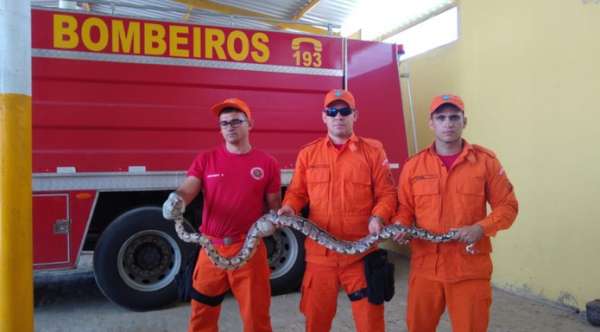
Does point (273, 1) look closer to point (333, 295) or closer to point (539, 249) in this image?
point (539, 249)

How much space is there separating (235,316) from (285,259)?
890 millimetres

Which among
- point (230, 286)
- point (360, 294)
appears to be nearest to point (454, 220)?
point (360, 294)

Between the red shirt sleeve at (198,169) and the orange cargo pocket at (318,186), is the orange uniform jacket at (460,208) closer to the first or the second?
the orange cargo pocket at (318,186)

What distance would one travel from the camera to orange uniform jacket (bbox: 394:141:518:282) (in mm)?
2543

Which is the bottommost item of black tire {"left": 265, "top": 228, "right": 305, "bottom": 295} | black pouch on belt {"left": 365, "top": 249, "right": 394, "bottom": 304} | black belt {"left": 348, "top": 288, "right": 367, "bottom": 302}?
black tire {"left": 265, "top": 228, "right": 305, "bottom": 295}

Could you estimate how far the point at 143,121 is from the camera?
14.1 ft

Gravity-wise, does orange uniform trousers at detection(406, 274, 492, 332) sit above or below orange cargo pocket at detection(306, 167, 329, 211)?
below

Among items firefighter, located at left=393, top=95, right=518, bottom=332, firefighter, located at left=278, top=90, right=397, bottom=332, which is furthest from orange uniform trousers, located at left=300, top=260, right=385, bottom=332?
firefighter, located at left=393, top=95, right=518, bottom=332

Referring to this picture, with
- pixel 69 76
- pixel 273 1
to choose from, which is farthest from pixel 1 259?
pixel 273 1

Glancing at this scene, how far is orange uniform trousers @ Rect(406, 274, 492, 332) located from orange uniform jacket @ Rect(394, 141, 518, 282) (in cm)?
5

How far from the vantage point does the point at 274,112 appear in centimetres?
476

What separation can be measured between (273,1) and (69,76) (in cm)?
486

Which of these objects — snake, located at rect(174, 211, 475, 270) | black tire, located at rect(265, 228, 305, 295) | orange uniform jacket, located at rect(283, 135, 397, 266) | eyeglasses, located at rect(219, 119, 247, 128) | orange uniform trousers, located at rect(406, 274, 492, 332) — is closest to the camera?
orange uniform trousers, located at rect(406, 274, 492, 332)

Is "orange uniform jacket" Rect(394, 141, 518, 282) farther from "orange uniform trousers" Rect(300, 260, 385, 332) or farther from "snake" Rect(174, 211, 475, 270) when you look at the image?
"orange uniform trousers" Rect(300, 260, 385, 332)
